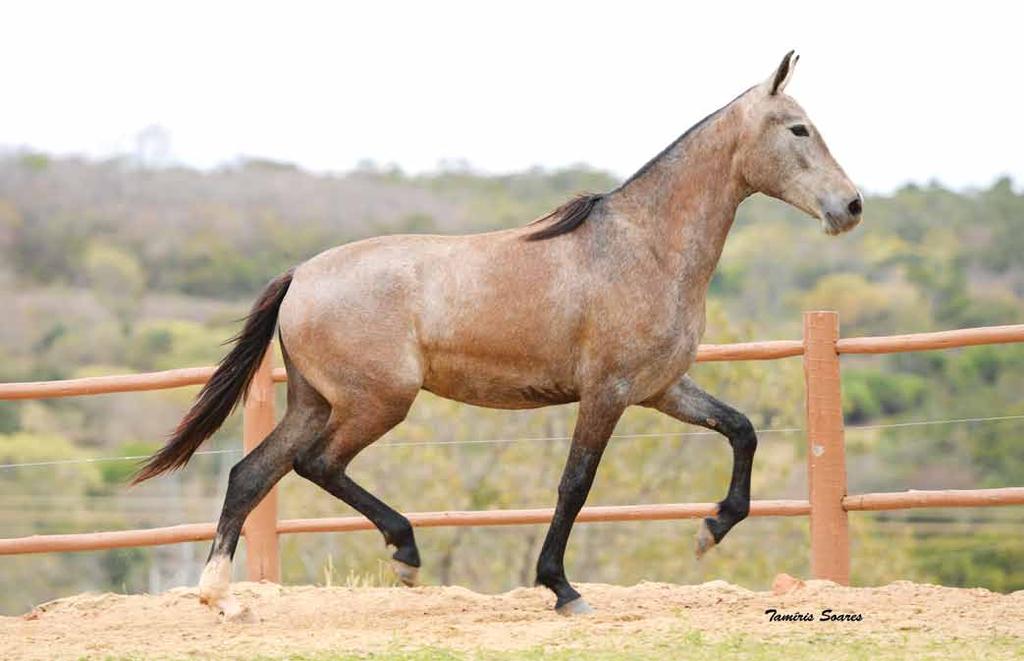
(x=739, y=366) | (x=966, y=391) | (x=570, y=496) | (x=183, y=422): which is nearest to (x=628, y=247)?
(x=570, y=496)

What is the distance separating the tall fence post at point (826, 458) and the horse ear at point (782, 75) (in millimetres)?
1266

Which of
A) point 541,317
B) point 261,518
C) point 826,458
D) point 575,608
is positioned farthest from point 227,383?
point 826,458

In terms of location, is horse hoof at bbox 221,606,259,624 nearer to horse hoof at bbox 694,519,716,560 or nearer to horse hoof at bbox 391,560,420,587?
horse hoof at bbox 391,560,420,587

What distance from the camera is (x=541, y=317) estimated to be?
18.0ft

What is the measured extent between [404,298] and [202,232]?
54.0 meters

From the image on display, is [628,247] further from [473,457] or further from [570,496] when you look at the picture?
[473,457]

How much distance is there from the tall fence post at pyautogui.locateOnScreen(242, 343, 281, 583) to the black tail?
2.57 ft

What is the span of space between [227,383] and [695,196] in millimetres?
2107

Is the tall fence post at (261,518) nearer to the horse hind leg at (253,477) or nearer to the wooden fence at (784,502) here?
the wooden fence at (784,502)

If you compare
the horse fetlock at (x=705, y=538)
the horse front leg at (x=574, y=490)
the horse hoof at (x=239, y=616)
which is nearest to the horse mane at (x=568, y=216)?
the horse front leg at (x=574, y=490)

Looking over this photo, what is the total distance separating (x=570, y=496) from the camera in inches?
215

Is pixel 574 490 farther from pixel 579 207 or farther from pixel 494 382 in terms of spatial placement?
pixel 579 207

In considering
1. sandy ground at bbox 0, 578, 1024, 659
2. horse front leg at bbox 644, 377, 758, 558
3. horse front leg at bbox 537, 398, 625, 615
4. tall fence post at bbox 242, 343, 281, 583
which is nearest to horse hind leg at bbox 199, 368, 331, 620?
sandy ground at bbox 0, 578, 1024, 659

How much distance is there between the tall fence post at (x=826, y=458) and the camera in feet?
21.0
